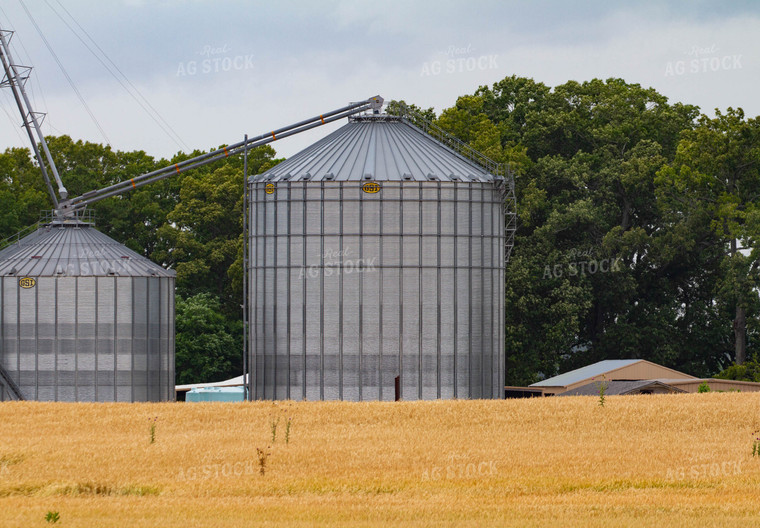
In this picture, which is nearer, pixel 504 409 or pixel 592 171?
pixel 504 409

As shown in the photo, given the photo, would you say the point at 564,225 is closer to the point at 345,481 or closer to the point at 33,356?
the point at 33,356

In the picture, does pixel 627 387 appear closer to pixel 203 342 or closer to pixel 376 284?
pixel 376 284

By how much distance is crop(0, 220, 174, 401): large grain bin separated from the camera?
2660 inches

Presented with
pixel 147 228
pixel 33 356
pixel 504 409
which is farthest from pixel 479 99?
pixel 504 409

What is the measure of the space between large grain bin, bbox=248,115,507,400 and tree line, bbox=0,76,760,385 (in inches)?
867

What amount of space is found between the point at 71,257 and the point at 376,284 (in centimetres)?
1618

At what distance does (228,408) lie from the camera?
51.7 metres

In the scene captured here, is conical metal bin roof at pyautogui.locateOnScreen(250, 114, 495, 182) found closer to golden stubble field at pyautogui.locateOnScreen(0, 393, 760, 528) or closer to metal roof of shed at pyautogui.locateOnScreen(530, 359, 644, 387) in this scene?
metal roof of shed at pyautogui.locateOnScreen(530, 359, 644, 387)

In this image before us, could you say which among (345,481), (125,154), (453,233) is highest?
(125,154)

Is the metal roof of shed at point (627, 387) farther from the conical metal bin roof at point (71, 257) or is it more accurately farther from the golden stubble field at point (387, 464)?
the conical metal bin roof at point (71, 257)

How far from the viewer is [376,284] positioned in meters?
65.4

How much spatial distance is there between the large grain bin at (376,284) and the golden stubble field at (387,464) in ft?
38.9

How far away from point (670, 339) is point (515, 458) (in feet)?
188

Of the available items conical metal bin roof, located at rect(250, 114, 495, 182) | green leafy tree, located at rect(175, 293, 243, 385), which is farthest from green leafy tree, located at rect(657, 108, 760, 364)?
green leafy tree, located at rect(175, 293, 243, 385)
